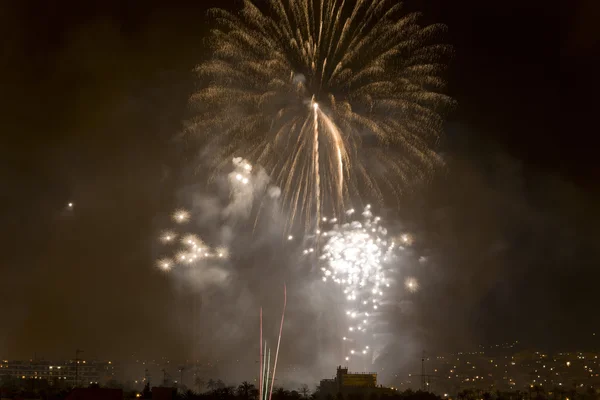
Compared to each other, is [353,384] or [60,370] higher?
[60,370]

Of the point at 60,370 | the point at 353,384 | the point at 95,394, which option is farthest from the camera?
the point at 60,370

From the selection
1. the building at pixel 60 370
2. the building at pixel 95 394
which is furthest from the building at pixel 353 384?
the building at pixel 60 370

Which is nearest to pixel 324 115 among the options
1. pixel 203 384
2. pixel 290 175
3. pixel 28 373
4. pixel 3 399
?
pixel 290 175

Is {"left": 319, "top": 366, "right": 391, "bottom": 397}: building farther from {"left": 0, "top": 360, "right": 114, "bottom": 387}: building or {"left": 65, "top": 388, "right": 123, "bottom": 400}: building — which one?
{"left": 0, "top": 360, "right": 114, "bottom": 387}: building

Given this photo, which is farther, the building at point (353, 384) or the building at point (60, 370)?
the building at point (60, 370)

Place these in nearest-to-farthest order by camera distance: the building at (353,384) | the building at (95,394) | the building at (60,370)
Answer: the building at (95,394)
the building at (353,384)
the building at (60,370)

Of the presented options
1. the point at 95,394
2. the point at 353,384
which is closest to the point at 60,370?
the point at 353,384

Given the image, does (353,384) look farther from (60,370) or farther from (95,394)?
(60,370)

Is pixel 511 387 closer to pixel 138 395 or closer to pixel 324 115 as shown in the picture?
pixel 138 395

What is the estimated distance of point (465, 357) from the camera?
144 m

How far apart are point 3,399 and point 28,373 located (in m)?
108

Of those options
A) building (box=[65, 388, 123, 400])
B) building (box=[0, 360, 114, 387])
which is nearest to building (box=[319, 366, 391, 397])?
building (box=[65, 388, 123, 400])

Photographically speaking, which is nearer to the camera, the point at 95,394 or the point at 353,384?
the point at 95,394

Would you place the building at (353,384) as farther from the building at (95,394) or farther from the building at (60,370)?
the building at (60,370)
